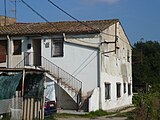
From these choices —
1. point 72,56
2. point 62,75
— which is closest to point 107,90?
point 62,75

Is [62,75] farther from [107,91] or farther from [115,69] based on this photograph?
[115,69]

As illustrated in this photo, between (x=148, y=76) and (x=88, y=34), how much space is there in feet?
104

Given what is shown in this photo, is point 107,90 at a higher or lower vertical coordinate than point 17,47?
lower

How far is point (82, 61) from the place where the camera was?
30562 millimetres

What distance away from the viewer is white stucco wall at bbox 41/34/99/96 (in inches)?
1186

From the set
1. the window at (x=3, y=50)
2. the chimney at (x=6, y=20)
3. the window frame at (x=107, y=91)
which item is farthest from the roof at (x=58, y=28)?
the window frame at (x=107, y=91)

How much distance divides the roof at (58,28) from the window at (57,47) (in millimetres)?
786

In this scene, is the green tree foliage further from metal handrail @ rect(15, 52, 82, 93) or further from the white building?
metal handrail @ rect(15, 52, 82, 93)

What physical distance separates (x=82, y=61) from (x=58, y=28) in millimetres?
3846

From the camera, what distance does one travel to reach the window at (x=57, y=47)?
31.5 m

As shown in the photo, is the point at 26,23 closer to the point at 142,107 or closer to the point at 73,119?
the point at 73,119

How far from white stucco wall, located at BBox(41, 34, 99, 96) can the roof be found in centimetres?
104

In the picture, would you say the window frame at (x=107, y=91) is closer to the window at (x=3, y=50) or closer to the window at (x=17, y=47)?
the window at (x=17, y=47)

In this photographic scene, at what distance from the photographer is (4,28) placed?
34.6 meters
